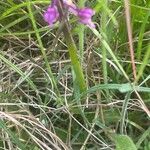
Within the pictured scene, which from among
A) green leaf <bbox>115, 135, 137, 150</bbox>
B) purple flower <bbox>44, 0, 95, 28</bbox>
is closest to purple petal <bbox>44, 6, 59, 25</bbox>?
purple flower <bbox>44, 0, 95, 28</bbox>

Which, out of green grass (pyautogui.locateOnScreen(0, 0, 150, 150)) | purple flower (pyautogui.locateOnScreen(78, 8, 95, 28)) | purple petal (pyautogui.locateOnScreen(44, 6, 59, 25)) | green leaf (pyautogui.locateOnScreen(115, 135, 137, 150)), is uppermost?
purple petal (pyautogui.locateOnScreen(44, 6, 59, 25))

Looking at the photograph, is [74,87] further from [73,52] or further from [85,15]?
[85,15]

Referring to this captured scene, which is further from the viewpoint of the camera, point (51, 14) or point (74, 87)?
point (74, 87)

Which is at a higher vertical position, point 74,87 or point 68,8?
point 68,8

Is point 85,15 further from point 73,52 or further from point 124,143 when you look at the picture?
point 124,143

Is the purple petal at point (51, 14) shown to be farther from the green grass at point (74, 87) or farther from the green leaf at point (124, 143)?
the green leaf at point (124, 143)

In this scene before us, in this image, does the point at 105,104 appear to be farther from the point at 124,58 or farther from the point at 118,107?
the point at 124,58

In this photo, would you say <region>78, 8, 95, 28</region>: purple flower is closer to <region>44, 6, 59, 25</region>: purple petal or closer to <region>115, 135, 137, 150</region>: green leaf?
<region>44, 6, 59, 25</region>: purple petal

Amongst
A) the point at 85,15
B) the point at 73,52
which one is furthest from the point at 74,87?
the point at 85,15
